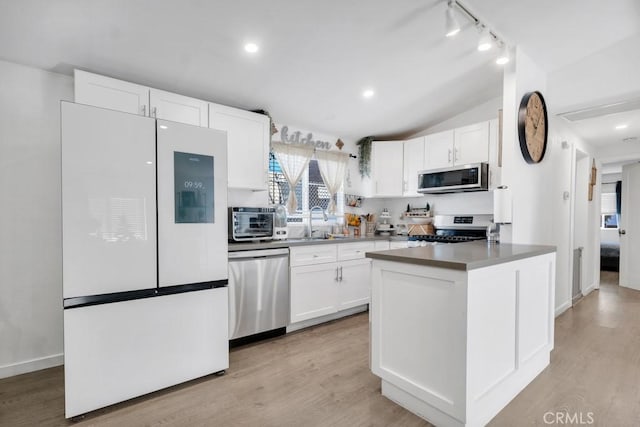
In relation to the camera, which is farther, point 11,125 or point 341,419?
point 11,125

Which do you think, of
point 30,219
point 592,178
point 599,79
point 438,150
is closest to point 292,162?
point 438,150

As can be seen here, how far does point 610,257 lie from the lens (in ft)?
21.4

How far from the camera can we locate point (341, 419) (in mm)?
1757

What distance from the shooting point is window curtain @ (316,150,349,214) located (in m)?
4.09

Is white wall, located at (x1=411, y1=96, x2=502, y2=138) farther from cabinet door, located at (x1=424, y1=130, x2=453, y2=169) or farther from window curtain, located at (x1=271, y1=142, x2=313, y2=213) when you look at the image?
window curtain, located at (x1=271, y1=142, x2=313, y2=213)

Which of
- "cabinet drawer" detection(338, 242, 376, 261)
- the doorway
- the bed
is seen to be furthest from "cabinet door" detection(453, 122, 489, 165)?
the bed

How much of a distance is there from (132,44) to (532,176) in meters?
3.75

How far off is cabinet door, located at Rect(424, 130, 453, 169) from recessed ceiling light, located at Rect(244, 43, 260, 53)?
2548mm

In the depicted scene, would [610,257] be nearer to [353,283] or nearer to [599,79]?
[599,79]

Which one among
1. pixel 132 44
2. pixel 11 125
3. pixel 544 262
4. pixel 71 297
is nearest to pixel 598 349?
pixel 544 262

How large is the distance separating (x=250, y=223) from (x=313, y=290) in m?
0.97

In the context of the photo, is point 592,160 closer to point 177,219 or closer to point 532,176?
point 532,176

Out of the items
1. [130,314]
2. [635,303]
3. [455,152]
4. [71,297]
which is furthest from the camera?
[635,303]

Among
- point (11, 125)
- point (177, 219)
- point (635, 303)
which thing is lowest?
point (635, 303)
